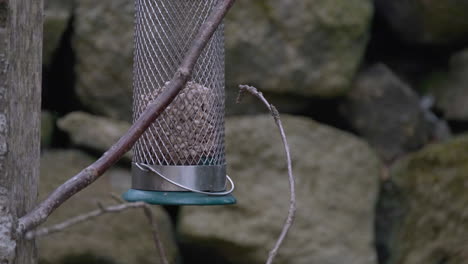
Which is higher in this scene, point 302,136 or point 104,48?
point 104,48

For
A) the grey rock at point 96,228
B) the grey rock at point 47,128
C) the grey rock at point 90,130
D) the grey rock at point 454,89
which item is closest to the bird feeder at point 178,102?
the grey rock at point 96,228

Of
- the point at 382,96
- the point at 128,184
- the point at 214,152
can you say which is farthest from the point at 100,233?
the point at 382,96

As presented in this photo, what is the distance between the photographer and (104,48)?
248 centimetres

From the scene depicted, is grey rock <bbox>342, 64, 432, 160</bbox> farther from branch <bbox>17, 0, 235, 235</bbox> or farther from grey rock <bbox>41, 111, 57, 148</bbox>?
branch <bbox>17, 0, 235, 235</bbox>

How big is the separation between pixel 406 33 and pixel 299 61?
516 millimetres

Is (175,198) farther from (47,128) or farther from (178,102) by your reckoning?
(47,128)

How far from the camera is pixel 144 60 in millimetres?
1475

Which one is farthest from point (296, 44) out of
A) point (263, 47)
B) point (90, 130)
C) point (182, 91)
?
point (182, 91)

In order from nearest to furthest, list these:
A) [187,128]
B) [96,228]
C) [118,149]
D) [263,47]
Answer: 1. [118,149]
2. [187,128]
3. [96,228]
4. [263,47]

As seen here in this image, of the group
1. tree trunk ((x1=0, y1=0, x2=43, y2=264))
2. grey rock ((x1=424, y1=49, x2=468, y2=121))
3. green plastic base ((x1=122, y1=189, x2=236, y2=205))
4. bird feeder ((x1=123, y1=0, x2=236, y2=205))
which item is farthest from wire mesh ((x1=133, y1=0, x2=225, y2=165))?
grey rock ((x1=424, y1=49, x2=468, y2=121))

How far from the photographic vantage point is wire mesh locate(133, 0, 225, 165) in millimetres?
1420

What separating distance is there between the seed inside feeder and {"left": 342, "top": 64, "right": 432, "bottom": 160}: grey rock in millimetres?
1352

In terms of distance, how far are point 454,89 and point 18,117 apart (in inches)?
86.9

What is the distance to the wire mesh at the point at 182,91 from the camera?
142 centimetres
